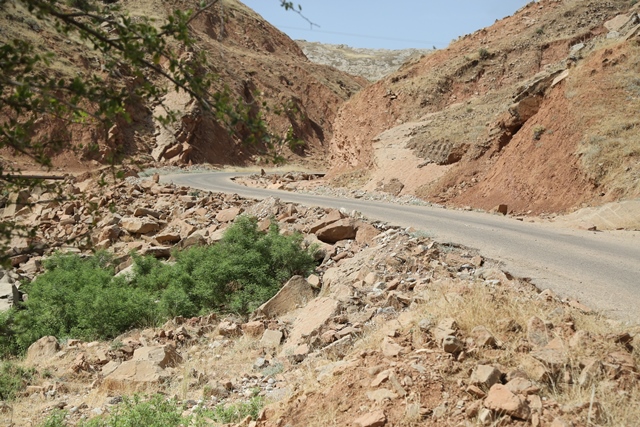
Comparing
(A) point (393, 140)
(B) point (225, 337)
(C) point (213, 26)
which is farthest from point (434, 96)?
(C) point (213, 26)

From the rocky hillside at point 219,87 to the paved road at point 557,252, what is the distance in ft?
56.8

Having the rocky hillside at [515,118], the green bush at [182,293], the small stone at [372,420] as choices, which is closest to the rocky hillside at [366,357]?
the small stone at [372,420]

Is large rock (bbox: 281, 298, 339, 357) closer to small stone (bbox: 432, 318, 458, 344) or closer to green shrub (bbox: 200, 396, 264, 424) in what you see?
green shrub (bbox: 200, 396, 264, 424)

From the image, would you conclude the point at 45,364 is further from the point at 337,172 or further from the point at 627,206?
the point at 337,172

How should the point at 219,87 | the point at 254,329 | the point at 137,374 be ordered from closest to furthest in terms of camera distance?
the point at 137,374 → the point at 254,329 → the point at 219,87

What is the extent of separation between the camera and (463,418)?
3.84 m

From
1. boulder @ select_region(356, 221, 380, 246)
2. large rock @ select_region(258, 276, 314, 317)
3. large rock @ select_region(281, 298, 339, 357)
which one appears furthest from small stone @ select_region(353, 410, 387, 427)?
boulder @ select_region(356, 221, 380, 246)

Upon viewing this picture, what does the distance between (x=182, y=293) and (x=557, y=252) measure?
6022 millimetres

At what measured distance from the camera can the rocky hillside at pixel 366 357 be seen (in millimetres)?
3943

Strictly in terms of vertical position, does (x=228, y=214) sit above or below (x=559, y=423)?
below

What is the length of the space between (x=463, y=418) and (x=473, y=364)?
55 centimetres


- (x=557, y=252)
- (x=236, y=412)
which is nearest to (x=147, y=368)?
(x=236, y=412)

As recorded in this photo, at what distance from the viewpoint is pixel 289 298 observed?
8930 mm

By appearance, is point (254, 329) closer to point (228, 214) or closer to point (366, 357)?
point (366, 357)
